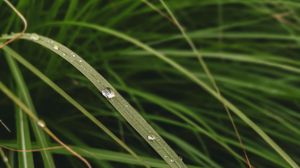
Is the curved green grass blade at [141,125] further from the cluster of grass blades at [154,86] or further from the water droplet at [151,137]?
the cluster of grass blades at [154,86]

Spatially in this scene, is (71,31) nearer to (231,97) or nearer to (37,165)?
(37,165)

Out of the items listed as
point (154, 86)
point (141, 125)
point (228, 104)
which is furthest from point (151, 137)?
point (154, 86)

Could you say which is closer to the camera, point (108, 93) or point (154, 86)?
point (108, 93)

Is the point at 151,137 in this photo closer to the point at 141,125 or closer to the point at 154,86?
the point at 141,125

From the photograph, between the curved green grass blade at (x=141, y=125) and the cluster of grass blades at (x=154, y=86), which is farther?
the cluster of grass blades at (x=154, y=86)

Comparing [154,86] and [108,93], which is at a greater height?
[154,86]

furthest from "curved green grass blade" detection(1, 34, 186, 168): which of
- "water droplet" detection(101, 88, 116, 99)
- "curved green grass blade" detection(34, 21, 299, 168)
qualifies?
"curved green grass blade" detection(34, 21, 299, 168)

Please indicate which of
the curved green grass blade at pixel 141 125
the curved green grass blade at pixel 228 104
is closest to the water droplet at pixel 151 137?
the curved green grass blade at pixel 141 125

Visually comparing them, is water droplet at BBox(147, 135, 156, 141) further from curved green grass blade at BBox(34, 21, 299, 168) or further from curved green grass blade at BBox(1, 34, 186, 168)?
curved green grass blade at BBox(34, 21, 299, 168)
